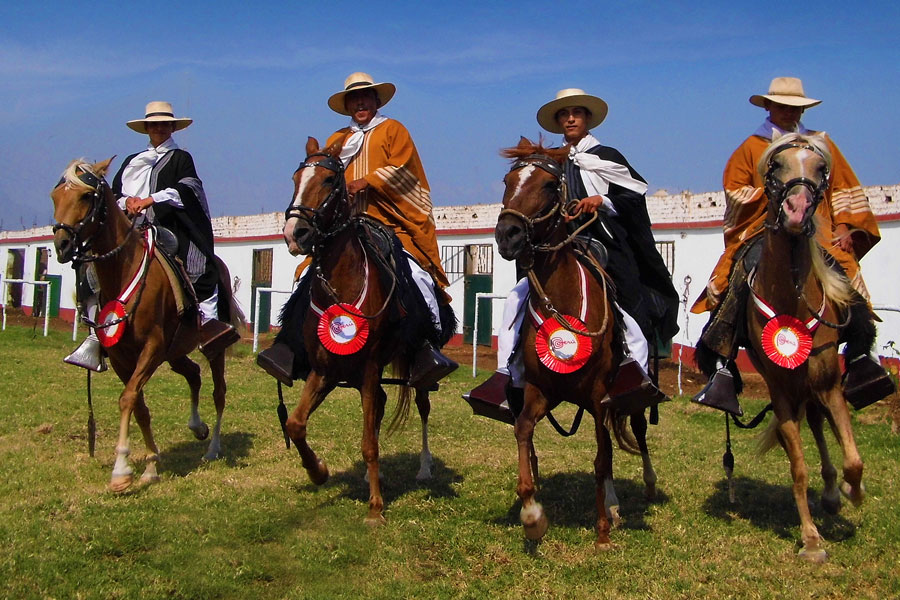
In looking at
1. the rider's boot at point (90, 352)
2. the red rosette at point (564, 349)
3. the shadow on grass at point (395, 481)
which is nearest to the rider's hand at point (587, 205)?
the red rosette at point (564, 349)

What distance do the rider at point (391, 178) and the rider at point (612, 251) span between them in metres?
1.05

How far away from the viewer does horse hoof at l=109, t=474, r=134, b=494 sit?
6310 mm

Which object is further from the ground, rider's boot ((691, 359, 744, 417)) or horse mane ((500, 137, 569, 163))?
horse mane ((500, 137, 569, 163))

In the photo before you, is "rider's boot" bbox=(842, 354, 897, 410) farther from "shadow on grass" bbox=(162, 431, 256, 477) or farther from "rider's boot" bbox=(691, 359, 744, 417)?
"shadow on grass" bbox=(162, 431, 256, 477)

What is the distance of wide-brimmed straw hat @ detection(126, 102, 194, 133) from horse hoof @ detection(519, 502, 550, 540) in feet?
16.9

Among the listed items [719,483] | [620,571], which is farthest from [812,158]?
[719,483]

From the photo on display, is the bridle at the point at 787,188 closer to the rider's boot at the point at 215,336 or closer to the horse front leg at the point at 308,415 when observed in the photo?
the horse front leg at the point at 308,415

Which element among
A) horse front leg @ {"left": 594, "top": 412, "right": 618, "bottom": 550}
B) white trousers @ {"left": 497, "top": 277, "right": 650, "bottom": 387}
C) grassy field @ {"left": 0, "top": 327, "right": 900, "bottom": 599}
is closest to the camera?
grassy field @ {"left": 0, "top": 327, "right": 900, "bottom": 599}

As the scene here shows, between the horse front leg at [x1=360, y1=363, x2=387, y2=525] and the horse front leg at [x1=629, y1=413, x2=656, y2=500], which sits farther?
the horse front leg at [x1=629, y1=413, x2=656, y2=500]

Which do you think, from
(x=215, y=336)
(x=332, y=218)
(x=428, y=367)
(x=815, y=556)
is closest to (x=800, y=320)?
(x=815, y=556)

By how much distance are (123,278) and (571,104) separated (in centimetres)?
385

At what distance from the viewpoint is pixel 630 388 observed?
5578mm

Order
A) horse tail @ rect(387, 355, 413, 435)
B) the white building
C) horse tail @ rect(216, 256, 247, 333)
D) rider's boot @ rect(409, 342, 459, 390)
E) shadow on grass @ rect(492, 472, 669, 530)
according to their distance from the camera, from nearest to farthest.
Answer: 1. shadow on grass @ rect(492, 472, 669, 530)
2. rider's boot @ rect(409, 342, 459, 390)
3. horse tail @ rect(387, 355, 413, 435)
4. horse tail @ rect(216, 256, 247, 333)
5. the white building

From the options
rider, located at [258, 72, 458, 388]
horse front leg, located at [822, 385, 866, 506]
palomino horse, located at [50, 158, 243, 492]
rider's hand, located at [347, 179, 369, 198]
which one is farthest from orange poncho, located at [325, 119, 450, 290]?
horse front leg, located at [822, 385, 866, 506]
